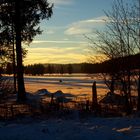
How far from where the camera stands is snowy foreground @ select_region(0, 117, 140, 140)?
1195 centimetres

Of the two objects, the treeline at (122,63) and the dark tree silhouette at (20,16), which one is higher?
the dark tree silhouette at (20,16)

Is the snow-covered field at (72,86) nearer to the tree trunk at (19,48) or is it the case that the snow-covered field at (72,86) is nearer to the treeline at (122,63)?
the treeline at (122,63)

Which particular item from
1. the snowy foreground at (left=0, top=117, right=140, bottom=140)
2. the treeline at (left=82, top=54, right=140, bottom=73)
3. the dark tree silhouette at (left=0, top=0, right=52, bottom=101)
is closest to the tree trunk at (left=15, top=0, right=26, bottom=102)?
the dark tree silhouette at (left=0, top=0, right=52, bottom=101)

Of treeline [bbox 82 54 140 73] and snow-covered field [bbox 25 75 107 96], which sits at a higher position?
treeline [bbox 82 54 140 73]

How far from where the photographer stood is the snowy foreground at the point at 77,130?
1195 cm

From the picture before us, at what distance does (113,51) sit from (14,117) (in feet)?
15.6

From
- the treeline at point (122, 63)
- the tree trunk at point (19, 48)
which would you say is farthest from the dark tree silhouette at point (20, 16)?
the treeline at point (122, 63)

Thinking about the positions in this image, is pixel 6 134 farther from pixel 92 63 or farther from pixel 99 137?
pixel 92 63

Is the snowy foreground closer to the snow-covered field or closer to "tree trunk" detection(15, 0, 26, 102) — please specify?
the snow-covered field

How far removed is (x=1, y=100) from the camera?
17906 mm

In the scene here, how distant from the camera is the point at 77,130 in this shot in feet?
42.2

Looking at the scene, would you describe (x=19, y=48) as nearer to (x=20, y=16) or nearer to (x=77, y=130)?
(x=20, y=16)

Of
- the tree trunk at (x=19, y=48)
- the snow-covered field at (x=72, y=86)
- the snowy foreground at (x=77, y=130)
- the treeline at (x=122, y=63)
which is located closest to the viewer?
the snowy foreground at (x=77, y=130)

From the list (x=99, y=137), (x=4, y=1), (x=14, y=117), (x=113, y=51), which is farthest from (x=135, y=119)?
(x=4, y=1)
